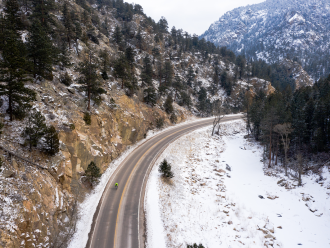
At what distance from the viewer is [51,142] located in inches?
654

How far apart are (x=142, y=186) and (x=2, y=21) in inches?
1231

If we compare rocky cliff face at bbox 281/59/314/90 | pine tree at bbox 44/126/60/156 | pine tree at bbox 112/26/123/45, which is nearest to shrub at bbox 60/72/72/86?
pine tree at bbox 44/126/60/156

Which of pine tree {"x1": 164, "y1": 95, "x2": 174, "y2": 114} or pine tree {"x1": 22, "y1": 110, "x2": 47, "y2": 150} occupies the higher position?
pine tree {"x1": 164, "y1": 95, "x2": 174, "y2": 114}

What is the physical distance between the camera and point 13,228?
408 inches

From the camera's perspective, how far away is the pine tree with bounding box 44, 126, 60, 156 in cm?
1630

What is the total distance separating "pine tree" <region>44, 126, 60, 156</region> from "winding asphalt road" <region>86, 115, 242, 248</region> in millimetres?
9028

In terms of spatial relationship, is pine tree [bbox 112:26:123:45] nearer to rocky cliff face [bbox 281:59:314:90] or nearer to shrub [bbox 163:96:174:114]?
shrub [bbox 163:96:174:114]

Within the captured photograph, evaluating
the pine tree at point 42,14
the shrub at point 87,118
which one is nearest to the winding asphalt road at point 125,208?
the shrub at point 87,118

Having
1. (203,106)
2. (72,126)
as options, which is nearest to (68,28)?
(72,126)

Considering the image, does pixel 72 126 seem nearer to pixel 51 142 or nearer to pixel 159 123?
pixel 51 142

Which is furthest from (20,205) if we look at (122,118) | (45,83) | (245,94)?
(245,94)

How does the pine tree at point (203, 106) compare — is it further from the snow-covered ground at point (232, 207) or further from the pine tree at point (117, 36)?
the pine tree at point (117, 36)

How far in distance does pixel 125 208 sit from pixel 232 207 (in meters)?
15.6

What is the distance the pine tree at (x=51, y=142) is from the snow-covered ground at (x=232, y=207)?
1330 cm
